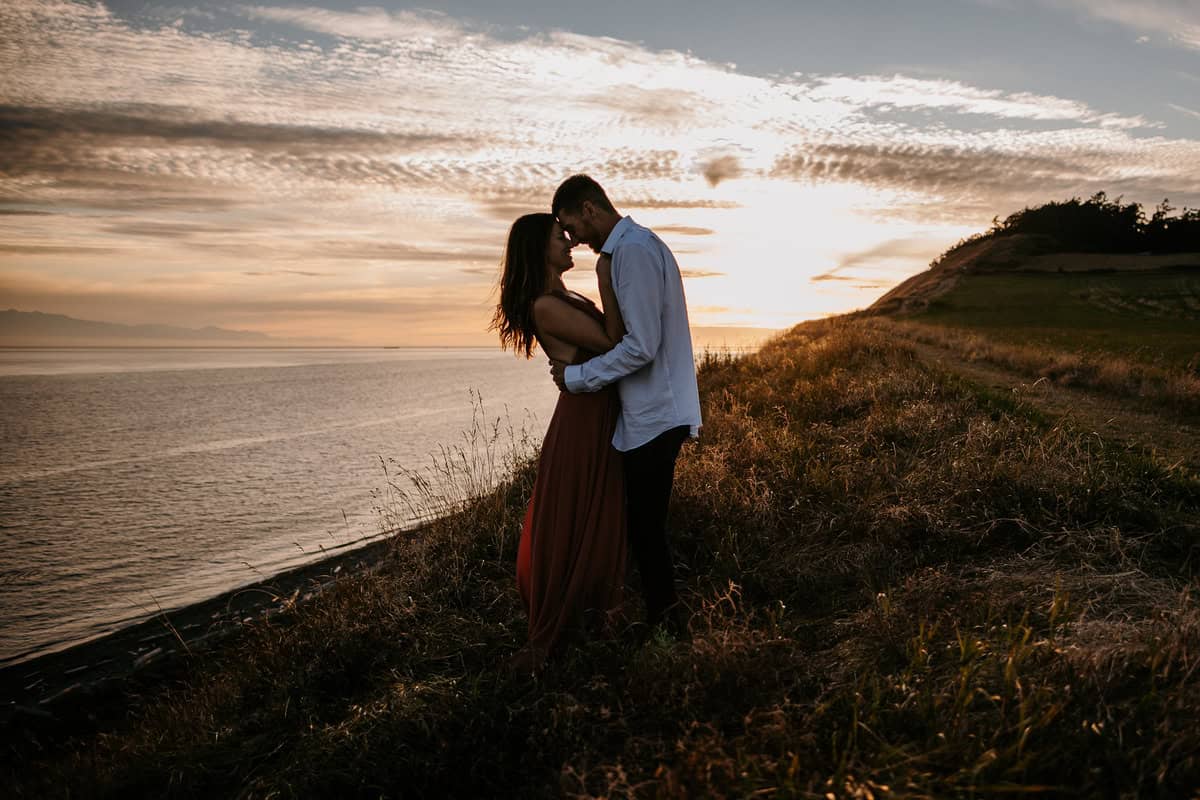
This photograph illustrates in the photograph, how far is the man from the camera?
3.46 meters

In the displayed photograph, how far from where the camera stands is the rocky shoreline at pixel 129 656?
20.6 ft

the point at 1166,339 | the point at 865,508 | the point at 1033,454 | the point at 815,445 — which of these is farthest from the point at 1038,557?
the point at 1166,339

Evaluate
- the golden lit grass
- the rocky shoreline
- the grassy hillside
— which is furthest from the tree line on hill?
the rocky shoreline

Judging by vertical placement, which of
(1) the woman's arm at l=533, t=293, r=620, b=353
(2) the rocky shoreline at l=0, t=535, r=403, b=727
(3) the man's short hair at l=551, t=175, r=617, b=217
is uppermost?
(3) the man's short hair at l=551, t=175, r=617, b=217

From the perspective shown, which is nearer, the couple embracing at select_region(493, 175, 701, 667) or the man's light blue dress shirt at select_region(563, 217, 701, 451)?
the man's light blue dress shirt at select_region(563, 217, 701, 451)

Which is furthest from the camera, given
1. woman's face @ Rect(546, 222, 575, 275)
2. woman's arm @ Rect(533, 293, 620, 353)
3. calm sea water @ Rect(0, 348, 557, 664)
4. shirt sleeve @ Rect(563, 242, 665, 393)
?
calm sea water @ Rect(0, 348, 557, 664)

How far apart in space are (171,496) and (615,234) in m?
14.3

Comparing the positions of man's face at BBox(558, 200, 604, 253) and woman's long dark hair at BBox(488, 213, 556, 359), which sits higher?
man's face at BBox(558, 200, 604, 253)

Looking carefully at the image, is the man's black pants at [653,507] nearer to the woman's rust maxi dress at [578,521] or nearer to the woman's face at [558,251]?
the woman's rust maxi dress at [578,521]

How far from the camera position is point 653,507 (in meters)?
3.87

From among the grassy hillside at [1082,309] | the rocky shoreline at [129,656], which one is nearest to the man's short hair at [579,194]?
the rocky shoreline at [129,656]

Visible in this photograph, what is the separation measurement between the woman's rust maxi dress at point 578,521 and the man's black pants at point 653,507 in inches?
5.9

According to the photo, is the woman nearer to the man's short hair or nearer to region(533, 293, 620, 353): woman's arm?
region(533, 293, 620, 353): woman's arm

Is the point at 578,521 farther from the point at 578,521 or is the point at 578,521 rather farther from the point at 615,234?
the point at 615,234
